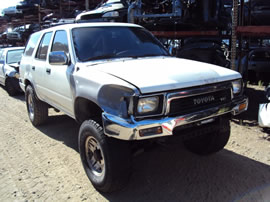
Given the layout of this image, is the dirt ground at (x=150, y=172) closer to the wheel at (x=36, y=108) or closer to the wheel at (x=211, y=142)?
the wheel at (x=211, y=142)

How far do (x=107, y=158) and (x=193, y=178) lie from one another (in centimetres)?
126

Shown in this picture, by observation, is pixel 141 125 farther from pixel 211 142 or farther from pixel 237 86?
pixel 211 142

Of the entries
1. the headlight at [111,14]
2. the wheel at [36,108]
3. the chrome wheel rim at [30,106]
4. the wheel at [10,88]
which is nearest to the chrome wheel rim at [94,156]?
the wheel at [36,108]

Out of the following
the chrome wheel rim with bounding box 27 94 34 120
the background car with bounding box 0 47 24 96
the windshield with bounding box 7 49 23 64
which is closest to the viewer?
the chrome wheel rim with bounding box 27 94 34 120

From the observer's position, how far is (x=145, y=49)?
158 inches

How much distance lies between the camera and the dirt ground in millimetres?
3059

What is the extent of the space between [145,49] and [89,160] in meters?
1.83

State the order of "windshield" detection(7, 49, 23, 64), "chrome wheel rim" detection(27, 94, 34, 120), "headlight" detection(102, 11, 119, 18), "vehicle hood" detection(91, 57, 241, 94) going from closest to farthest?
"vehicle hood" detection(91, 57, 241, 94)
"chrome wheel rim" detection(27, 94, 34, 120)
"headlight" detection(102, 11, 119, 18)
"windshield" detection(7, 49, 23, 64)

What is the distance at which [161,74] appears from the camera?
2.81 m

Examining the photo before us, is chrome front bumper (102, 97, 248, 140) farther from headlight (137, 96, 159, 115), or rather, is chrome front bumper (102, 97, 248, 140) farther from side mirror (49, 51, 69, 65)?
side mirror (49, 51, 69, 65)

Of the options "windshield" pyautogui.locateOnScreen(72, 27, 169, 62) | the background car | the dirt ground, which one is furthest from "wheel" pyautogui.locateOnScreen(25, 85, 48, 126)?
the background car

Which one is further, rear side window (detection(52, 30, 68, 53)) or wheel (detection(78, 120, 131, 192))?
rear side window (detection(52, 30, 68, 53))

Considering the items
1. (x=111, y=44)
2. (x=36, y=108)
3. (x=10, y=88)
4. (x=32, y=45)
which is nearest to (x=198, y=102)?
(x=111, y=44)

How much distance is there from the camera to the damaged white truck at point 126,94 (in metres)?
2.57
